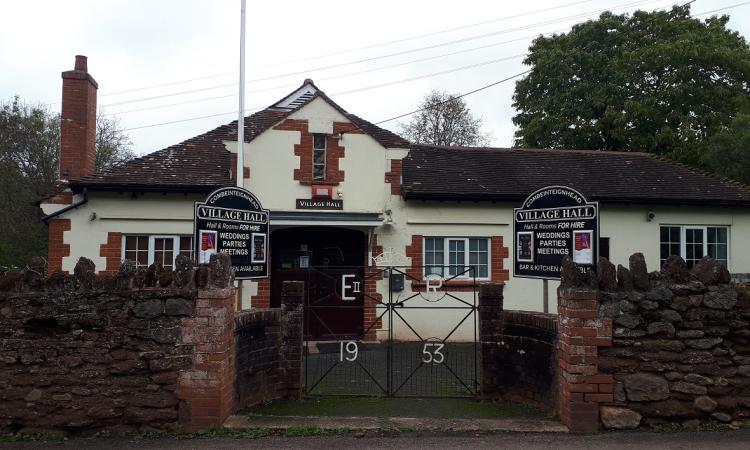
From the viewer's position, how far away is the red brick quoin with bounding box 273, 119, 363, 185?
1324 cm

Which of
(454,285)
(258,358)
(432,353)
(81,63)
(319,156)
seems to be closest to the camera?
(258,358)

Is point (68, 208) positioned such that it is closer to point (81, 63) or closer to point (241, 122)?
point (81, 63)

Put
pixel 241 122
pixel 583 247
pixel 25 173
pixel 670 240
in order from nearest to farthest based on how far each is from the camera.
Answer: pixel 583 247, pixel 241 122, pixel 670 240, pixel 25 173

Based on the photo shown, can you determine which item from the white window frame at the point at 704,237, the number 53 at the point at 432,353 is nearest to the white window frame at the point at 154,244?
the number 53 at the point at 432,353

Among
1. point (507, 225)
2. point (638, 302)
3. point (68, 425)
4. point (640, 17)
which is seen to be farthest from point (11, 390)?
point (640, 17)

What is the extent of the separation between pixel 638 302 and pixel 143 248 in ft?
34.5

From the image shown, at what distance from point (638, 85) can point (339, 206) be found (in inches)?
757

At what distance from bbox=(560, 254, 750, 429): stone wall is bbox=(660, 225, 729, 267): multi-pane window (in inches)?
369

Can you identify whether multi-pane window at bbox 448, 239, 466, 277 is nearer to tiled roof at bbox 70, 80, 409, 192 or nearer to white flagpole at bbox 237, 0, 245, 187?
tiled roof at bbox 70, 80, 409, 192

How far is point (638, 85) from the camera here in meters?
26.5

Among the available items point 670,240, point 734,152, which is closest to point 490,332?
point 670,240

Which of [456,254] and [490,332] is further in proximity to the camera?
[456,254]

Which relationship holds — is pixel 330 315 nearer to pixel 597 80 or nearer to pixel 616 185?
pixel 616 185

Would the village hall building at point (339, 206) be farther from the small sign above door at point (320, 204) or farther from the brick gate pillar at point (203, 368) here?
the brick gate pillar at point (203, 368)
